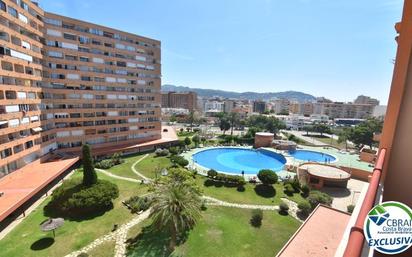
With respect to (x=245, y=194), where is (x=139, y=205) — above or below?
above

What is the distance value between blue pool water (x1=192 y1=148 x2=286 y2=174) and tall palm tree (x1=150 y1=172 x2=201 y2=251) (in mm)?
22603

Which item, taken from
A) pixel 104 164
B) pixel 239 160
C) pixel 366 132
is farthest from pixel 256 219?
pixel 366 132

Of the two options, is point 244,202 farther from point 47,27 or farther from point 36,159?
point 47,27

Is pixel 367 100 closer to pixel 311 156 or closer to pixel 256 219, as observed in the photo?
pixel 311 156

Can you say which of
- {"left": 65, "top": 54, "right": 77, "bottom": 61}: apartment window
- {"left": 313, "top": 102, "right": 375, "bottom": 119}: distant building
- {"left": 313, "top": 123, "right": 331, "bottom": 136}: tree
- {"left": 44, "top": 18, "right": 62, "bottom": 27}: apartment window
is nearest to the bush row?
{"left": 65, "top": 54, "right": 77, "bottom": 61}: apartment window

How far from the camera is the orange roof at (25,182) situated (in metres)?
21.7

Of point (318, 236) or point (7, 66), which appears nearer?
point (318, 236)

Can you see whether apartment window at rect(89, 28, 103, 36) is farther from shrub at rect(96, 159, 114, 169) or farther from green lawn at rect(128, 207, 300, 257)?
green lawn at rect(128, 207, 300, 257)

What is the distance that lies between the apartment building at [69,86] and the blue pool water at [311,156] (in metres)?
35.5

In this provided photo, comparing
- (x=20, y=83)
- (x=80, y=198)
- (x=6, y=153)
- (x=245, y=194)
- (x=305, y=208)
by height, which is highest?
(x=20, y=83)

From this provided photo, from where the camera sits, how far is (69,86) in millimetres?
40781

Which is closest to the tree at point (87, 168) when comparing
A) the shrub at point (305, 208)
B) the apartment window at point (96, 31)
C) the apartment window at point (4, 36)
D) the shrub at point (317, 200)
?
the apartment window at point (4, 36)

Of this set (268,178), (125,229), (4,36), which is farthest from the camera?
(268,178)

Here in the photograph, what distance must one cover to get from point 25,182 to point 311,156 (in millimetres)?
54430
